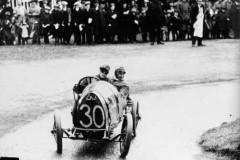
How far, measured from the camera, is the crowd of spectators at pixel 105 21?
6988 mm

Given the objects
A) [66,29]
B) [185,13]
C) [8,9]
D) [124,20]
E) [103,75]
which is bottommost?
[103,75]

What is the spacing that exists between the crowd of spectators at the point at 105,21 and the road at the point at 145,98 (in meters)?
0.45

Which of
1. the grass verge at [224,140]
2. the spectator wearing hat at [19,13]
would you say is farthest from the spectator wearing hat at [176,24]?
the grass verge at [224,140]

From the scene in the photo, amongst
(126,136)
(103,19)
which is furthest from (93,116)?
(103,19)

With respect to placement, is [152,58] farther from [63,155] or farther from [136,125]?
[63,155]

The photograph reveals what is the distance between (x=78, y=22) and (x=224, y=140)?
4490 mm

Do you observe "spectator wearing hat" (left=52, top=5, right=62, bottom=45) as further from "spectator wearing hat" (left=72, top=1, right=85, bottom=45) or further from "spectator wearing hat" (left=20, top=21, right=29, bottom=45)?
"spectator wearing hat" (left=20, top=21, right=29, bottom=45)

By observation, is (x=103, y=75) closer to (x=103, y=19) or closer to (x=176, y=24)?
(x=103, y=19)

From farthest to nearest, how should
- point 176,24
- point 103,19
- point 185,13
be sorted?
point 176,24
point 185,13
point 103,19

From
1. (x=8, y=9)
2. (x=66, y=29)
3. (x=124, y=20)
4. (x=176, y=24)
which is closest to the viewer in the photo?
(x=8, y=9)

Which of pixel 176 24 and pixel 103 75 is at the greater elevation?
pixel 176 24

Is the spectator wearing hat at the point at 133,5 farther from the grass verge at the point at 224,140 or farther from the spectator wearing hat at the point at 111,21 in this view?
the grass verge at the point at 224,140

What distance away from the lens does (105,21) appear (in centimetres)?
1017

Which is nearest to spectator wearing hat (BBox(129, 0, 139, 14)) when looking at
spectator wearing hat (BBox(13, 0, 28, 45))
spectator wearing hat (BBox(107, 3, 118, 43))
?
spectator wearing hat (BBox(107, 3, 118, 43))
